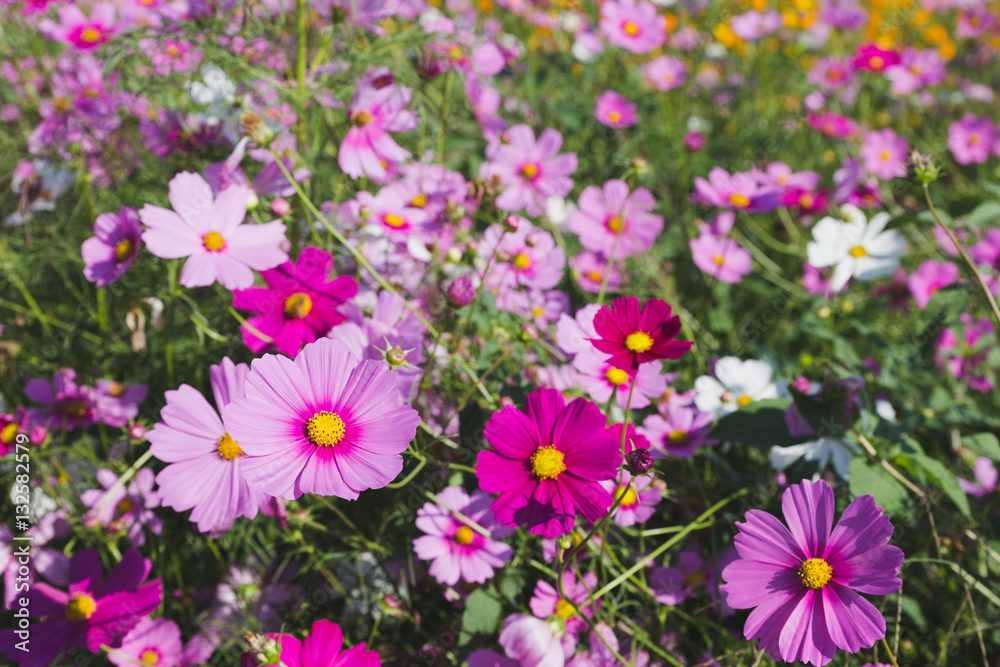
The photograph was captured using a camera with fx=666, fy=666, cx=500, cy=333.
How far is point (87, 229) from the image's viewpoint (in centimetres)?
149

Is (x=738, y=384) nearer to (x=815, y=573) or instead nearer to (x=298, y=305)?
(x=815, y=573)

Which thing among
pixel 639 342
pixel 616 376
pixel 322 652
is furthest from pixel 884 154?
pixel 322 652

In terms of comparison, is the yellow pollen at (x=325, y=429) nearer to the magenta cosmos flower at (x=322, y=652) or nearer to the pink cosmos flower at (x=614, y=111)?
the magenta cosmos flower at (x=322, y=652)

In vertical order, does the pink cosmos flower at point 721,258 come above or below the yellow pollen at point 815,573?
above

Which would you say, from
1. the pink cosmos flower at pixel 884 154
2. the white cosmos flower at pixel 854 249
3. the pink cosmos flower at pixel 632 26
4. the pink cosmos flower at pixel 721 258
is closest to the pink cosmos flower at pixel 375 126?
the pink cosmos flower at pixel 721 258

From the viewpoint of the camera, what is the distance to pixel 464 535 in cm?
88

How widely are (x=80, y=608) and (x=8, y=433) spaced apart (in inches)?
12.0

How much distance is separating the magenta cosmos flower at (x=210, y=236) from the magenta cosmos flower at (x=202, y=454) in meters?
0.11

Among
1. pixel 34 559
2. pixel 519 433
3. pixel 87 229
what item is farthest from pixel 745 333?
pixel 87 229

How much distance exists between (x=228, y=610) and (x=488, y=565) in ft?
1.42

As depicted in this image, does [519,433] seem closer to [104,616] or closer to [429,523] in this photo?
[429,523]

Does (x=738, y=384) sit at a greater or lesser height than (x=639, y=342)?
greater

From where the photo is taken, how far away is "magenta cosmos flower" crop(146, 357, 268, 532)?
0.76m

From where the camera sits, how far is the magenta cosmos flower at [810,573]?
64 centimetres
